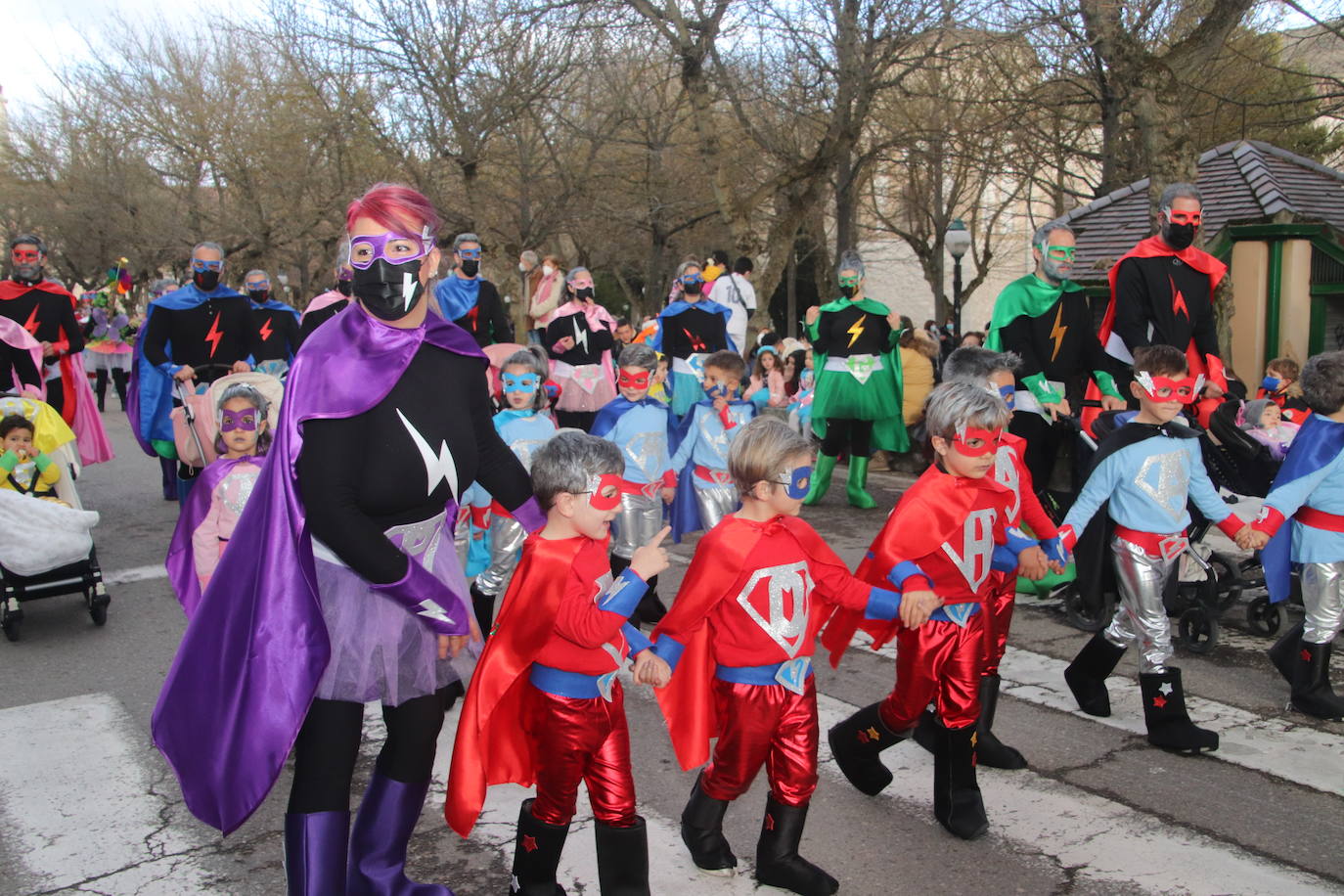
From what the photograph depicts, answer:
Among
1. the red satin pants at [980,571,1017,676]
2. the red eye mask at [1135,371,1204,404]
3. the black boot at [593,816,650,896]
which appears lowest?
the black boot at [593,816,650,896]

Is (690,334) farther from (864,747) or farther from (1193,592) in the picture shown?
(864,747)

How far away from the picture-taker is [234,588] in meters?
3.12

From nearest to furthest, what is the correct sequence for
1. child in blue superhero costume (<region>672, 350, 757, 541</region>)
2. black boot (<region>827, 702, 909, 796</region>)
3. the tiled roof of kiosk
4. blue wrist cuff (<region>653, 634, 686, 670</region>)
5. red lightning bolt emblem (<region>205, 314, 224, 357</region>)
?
1. blue wrist cuff (<region>653, 634, 686, 670</region>)
2. black boot (<region>827, 702, 909, 796</region>)
3. child in blue superhero costume (<region>672, 350, 757, 541</region>)
4. red lightning bolt emblem (<region>205, 314, 224, 357</region>)
5. the tiled roof of kiosk

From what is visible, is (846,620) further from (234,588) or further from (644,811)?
(234,588)

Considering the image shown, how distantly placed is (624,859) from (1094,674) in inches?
105

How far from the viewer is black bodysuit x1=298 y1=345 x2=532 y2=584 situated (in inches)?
117

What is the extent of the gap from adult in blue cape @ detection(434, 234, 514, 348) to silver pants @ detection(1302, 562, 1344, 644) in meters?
6.84

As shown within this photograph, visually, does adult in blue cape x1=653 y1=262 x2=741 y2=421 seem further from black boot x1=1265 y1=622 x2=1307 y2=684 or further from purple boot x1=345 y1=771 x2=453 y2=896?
purple boot x1=345 y1=771 x2=453 y2=896

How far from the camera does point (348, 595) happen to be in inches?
124

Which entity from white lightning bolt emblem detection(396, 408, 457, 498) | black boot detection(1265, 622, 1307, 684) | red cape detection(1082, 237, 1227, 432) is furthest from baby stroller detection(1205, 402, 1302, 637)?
white lightning bolt emblem detection(396, 408, 457, 498)

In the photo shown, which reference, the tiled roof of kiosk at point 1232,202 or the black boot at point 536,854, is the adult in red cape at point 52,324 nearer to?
the black boot at point 536,854

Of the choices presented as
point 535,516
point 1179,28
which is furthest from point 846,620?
point 1179,28

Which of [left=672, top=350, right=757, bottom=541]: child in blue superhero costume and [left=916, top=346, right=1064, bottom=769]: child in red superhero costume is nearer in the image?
[left=916, top=346, right=1064, bottom=769]: child in red superhero costume

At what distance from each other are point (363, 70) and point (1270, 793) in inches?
783
